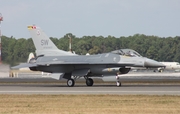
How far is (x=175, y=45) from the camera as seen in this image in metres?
112

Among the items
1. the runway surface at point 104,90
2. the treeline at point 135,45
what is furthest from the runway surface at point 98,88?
the treeline at point 135,45

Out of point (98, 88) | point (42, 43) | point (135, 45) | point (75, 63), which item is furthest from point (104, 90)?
point (135, 45)

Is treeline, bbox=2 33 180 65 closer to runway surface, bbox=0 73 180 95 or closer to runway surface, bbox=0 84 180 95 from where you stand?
runway surface, bbox=0 73 180 95

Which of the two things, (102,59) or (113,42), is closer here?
(102,59)

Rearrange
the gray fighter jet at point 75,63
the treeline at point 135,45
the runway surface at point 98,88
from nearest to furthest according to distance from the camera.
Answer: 1. the runway surface at point 98,88
2. the gray fighter jet at point 75,63
3. the treeline at point 135,45

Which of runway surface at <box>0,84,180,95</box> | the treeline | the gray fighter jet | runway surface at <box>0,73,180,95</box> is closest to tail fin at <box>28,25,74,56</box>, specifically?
the gray fighter jet

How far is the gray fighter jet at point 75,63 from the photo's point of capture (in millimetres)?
31047

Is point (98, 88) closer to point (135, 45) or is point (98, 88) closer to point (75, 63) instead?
point (75, 63)

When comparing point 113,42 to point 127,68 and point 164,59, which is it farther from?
point 127,68

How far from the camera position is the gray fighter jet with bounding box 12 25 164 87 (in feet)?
102

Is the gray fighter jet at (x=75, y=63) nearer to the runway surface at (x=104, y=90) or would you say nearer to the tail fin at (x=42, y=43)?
the tail fin at (x=42, y=43)

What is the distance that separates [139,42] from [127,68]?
76064mm

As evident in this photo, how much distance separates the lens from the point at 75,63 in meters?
32.0

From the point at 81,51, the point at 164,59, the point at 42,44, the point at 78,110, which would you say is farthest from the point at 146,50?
the point at 78,110
